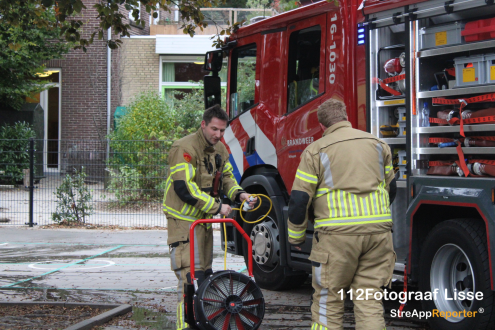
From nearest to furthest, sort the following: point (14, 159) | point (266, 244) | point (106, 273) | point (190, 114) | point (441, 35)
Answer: point (441, 35)
point (266, 244)
point (106, 273)
point (14, 159)
point (190, 114)

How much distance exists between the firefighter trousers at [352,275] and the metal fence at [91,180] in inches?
330

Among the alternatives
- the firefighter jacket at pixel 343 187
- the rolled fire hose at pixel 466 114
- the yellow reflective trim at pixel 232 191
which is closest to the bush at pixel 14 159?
the yellow reflective trim at pixel 232 191

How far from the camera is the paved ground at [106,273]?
619 cm

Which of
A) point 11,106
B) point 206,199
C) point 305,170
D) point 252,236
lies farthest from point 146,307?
point 11,106

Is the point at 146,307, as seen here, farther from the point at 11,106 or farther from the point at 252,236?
the point at 11,106

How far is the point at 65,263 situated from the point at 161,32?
1393 centimetres

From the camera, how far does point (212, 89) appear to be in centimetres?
789

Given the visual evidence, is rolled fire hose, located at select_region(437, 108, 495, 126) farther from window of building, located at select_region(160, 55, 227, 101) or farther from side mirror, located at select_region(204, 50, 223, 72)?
window of building, located at select_region(160, 55, 227, 101)

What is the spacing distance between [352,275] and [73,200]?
921cm

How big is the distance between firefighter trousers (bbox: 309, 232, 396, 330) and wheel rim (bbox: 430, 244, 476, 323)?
893mm

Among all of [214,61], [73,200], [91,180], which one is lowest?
[73,200]

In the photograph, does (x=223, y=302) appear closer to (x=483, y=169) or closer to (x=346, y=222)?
(x=346, y=222)

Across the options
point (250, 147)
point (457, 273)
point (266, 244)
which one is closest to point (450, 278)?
point (457, 273)

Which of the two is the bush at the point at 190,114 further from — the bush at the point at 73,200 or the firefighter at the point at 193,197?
the firefighter at the point at 193,197
